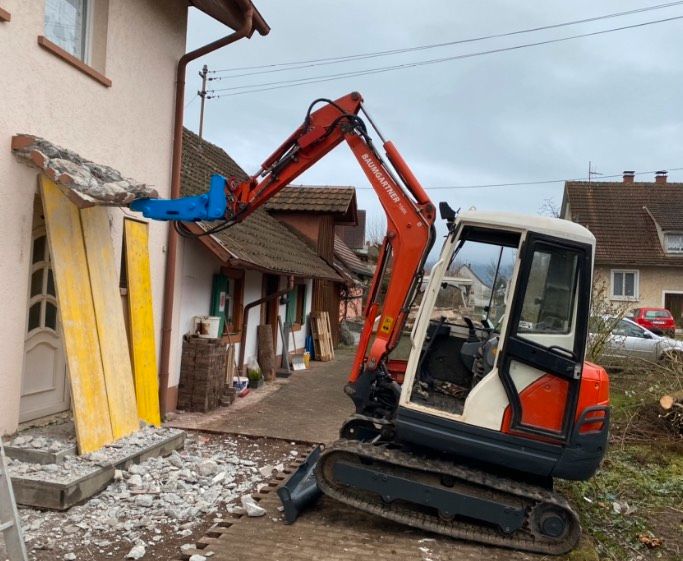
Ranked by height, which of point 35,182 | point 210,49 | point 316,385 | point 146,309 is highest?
point 210,49

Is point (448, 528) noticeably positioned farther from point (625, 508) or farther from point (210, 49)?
point (210, 49)

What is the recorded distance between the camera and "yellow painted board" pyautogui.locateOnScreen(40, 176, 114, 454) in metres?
5.78

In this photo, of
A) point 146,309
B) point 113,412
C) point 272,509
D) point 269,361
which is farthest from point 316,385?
point 272,509

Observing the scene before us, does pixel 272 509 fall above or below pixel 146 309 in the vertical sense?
below

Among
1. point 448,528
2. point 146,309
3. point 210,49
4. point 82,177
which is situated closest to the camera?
point 448,528

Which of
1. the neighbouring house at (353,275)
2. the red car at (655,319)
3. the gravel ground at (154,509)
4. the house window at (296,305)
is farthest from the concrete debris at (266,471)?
the red car at (655,319)

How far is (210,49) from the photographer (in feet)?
28.0

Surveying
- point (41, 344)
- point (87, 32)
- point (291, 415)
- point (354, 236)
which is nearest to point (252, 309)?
point (291, 415)

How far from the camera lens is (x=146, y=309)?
7.70m

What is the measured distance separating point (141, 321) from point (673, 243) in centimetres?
2982

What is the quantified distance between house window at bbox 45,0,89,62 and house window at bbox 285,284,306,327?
8925 mm

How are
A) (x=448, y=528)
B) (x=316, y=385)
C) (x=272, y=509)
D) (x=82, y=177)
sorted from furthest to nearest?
(x=316, y=385) < (x=82, y=177) < (x=272, y=509) < (x=448, y=528)

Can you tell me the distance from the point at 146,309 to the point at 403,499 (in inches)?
165

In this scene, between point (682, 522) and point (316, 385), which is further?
point (316, 385)
